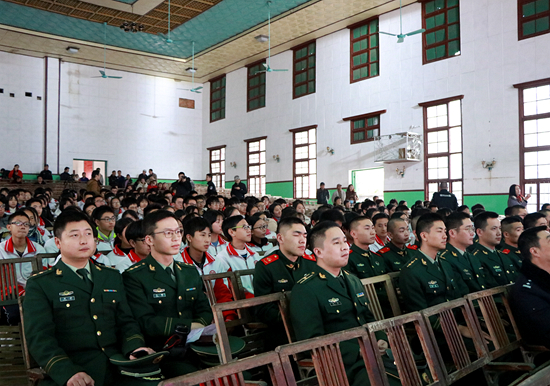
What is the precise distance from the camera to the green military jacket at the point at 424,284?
302 cm

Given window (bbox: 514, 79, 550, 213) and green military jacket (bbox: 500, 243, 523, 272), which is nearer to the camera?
green military jacket (bbox: 500, 243, 523, 272)

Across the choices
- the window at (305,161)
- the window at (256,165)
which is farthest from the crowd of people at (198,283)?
the window at (256,165)

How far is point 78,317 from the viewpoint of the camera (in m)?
2.23

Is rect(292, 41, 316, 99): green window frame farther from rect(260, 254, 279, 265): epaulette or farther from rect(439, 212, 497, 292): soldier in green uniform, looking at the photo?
rect(260, 254, 279, 265): epaulette

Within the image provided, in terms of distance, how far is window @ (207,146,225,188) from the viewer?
775 inches

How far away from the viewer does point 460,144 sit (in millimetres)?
12070

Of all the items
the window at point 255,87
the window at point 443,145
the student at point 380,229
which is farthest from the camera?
the window at point 255,87

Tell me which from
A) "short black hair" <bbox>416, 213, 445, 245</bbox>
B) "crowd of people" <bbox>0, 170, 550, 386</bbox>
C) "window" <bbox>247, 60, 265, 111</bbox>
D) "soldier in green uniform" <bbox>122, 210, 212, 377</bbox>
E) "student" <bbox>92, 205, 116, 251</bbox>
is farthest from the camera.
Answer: "window" <bbox>247, 60, 265, 111</bbox>

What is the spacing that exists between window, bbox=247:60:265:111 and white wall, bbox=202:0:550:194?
13.8 inches

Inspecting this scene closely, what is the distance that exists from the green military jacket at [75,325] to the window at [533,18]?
39.0ft

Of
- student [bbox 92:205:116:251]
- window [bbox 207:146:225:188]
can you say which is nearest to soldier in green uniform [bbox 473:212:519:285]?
student [bbox 92:205:116:251]

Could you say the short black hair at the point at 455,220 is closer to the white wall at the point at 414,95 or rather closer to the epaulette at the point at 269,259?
the epaulette at the point at 269,259

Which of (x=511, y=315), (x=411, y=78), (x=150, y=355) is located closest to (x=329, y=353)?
(x=150, y=355)

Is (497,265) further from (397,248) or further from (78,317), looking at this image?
(78,317)
